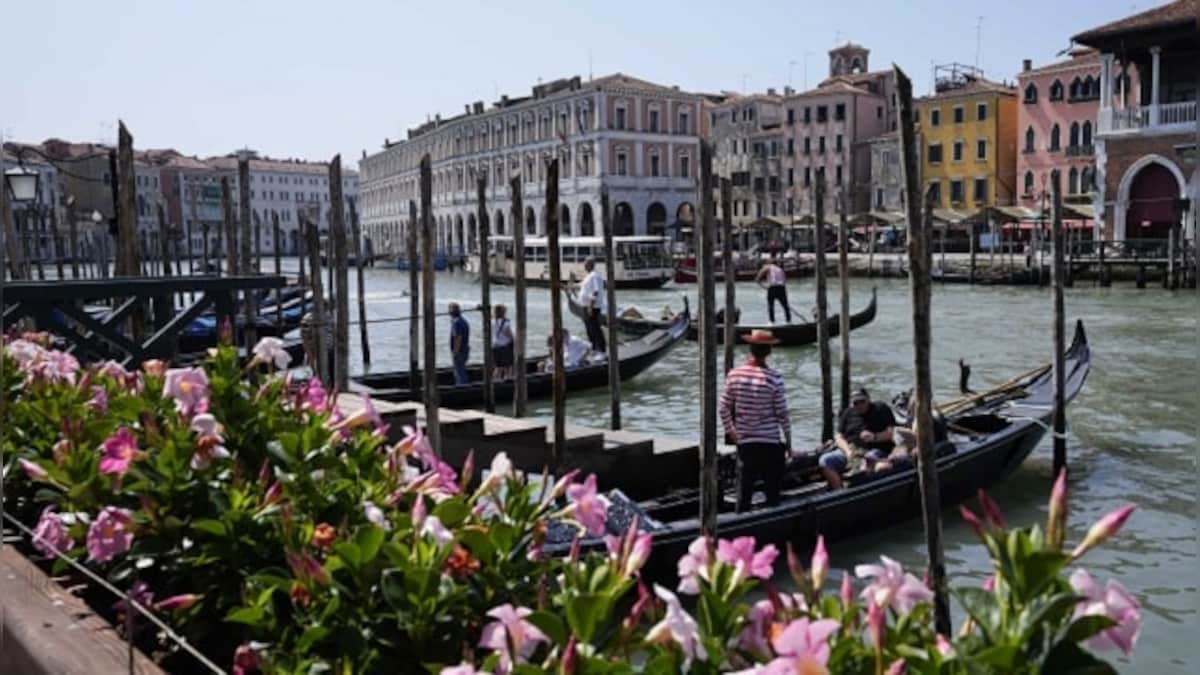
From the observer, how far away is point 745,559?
1089mm

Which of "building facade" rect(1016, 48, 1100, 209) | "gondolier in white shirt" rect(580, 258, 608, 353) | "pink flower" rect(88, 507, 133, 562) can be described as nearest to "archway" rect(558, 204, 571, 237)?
"building facade" rect(1016, 48, 1100, 209)

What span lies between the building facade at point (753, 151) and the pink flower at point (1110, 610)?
3525cm

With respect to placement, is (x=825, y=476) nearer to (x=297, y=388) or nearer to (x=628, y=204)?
(x=297, y=388)

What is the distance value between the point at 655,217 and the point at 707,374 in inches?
1276

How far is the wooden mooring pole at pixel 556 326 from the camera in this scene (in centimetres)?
533

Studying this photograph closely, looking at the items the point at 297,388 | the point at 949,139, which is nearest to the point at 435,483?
the point at 297,388

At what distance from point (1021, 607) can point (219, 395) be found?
51.1 inches

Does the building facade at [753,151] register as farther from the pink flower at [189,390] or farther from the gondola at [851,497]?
the pink flower at [189,390]

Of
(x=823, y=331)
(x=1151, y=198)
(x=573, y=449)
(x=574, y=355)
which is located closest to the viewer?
(x=573, y=449)

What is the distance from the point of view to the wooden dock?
5.57m

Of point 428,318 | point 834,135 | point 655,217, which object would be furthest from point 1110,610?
point 655,217

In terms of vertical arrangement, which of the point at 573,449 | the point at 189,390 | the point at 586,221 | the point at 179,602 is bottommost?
the point at 573,449

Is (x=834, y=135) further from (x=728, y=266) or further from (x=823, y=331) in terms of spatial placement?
(x=728, y=266)

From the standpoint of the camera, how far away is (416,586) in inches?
43.8
